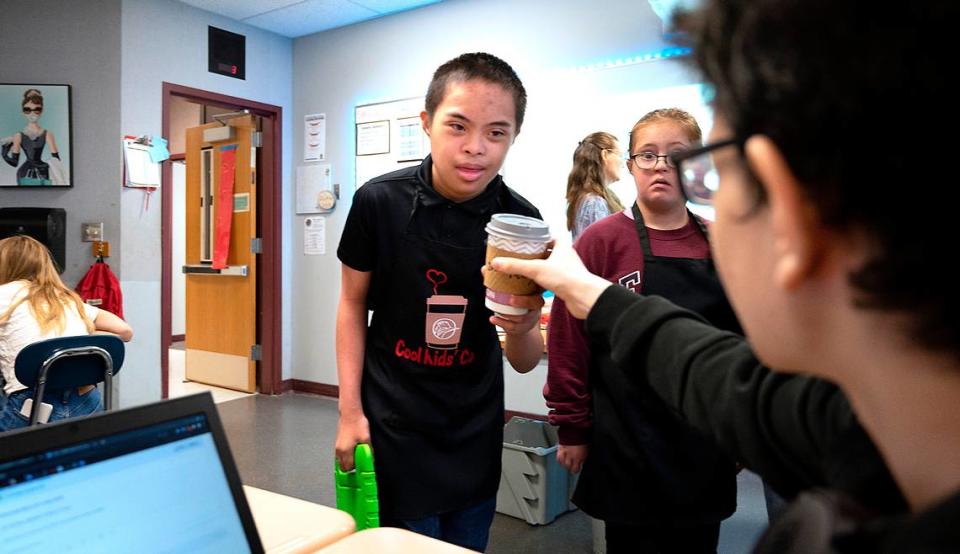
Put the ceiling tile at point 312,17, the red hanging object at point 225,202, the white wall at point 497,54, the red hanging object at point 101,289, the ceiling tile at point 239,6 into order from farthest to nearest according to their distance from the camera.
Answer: the red hanging object at point 225,202, the ceiling tile at point 312,17, the ceiling tile at point 239,6, the red hanging object at point 101,289, the white wall at point 497,54

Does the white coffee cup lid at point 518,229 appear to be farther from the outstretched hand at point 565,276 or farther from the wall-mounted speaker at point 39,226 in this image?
the wall-mounted speaker at point 39,226

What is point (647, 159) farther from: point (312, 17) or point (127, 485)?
point (312, 17)

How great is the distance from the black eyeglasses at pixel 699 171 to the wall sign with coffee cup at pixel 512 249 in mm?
524

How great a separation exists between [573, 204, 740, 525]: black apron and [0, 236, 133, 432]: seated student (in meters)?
2.36

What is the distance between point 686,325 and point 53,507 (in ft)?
2.49

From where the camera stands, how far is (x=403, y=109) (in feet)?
15.6

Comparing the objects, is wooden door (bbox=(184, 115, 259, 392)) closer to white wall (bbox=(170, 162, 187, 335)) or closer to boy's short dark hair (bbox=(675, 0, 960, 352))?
white wall (bbox=(170, 162, 187, 335))

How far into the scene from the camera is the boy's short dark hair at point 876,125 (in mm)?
339

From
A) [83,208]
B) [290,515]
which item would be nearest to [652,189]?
[290,515]

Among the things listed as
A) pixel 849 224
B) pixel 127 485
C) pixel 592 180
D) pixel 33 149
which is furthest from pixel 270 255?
pixel 849 224

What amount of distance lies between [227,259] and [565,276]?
489 cm

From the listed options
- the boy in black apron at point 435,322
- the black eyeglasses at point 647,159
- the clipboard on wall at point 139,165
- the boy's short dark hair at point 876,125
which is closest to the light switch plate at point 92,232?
the clipboard on wall at point 139,165

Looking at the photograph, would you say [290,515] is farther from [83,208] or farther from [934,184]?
[83,208]

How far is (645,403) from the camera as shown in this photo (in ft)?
5.00
